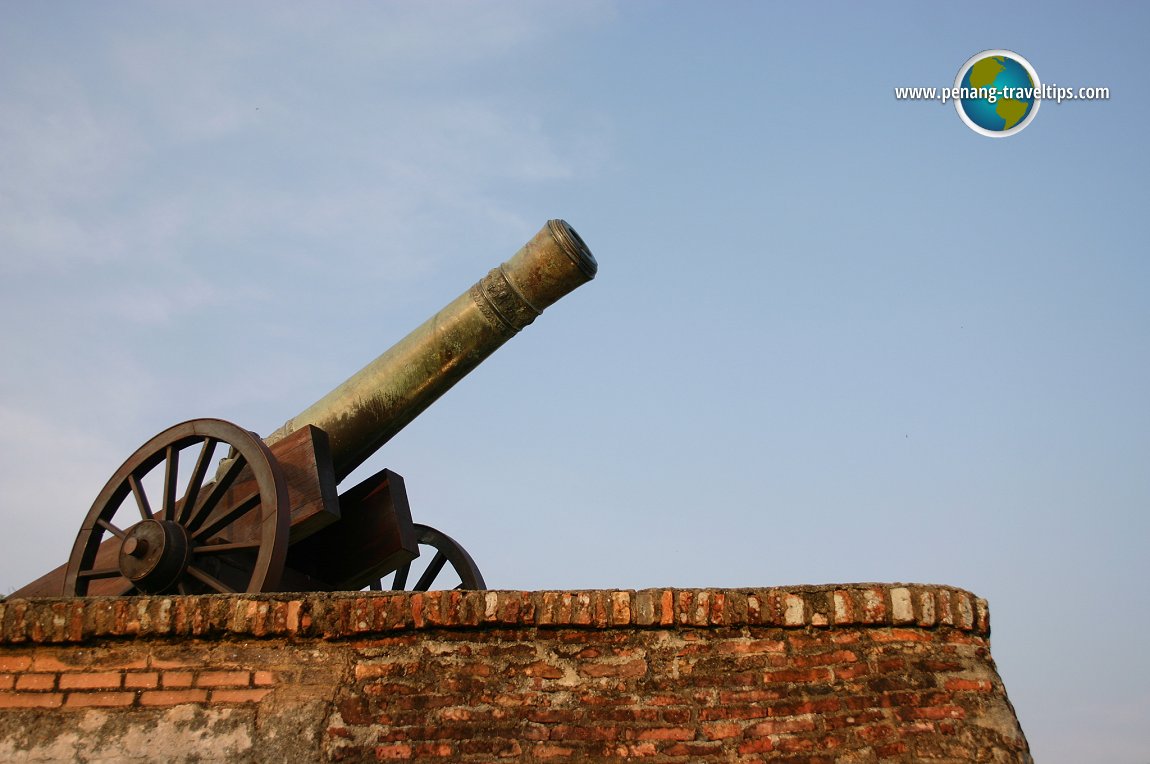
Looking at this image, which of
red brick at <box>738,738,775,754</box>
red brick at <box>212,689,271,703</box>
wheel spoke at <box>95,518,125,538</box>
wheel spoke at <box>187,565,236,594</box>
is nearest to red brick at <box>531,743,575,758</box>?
red brick at <box>738,738,775,754</box>

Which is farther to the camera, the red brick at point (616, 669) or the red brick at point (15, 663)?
the red brick at point (15, 663)

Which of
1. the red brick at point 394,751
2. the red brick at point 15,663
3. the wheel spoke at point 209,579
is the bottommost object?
the red brick at point 394,751

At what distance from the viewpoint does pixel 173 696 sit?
13.3 ft

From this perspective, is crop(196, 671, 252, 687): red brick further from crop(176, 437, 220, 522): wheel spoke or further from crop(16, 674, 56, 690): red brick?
crop(176, 437, 220, 522): wheel spoke

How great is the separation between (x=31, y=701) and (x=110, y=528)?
2239mm

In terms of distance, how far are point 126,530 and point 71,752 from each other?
2.32m

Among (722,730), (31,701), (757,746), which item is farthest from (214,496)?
(757,746)

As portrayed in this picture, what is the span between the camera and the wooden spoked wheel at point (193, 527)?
593 cm

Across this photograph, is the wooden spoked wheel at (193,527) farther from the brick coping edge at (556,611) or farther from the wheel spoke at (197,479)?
the brick coping edge at (556,611)

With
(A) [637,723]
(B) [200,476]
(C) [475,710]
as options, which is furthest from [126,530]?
(A) [637,723]

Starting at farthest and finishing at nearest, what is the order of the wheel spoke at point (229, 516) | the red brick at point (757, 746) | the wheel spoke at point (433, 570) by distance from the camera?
the wheel spoke at point (433, 570) → the wheel spoke at point (229, 516) → the red brick at point (757, 746)

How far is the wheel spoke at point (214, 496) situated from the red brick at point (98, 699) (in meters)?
2.12

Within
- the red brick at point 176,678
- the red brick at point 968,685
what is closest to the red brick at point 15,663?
the red brick at point 176,678

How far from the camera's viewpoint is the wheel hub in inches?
234
